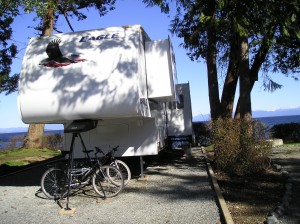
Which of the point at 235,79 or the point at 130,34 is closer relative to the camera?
the point at 130,34

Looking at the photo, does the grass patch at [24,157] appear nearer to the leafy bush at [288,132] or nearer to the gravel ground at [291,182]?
the gravel ground at [291,182]

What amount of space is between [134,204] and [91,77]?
2784mm

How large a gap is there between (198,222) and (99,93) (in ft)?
11.2

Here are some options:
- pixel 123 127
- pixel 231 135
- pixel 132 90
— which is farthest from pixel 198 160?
pixel 132 90

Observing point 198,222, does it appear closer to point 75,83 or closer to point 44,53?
point 75,83

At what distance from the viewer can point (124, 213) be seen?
7.21 m

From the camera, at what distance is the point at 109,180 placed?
8.59 m

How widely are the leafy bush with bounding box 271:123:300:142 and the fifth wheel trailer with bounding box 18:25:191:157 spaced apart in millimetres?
13647

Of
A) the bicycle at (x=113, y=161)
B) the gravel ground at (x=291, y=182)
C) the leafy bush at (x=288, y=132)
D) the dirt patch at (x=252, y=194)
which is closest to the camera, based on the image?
the gravel ground at (x=291, y=182)

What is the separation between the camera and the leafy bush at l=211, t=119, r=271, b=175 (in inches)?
406

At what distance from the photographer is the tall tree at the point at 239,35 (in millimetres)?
10312

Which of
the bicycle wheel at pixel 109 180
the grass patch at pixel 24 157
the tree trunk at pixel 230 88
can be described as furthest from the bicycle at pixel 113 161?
the tree trunk at pixel 230 88

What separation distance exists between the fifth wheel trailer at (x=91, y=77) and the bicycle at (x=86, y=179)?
108cm

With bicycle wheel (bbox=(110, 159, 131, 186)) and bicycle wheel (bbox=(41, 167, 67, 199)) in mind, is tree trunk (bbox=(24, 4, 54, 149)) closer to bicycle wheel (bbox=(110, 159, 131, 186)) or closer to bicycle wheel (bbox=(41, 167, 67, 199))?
bicycle wheel (bbox=(110, 159, 131, 186))
